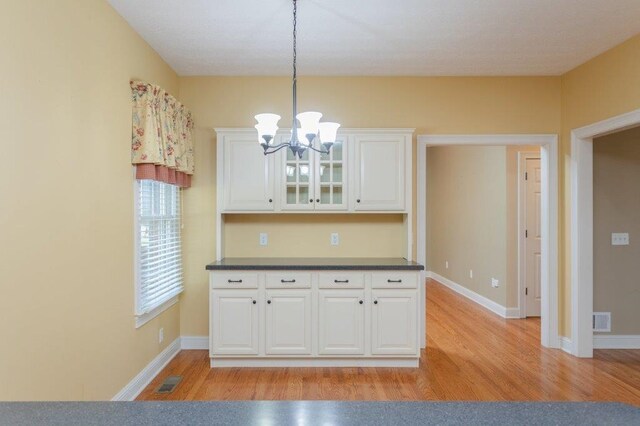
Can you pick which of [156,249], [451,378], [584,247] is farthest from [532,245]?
[156,249]

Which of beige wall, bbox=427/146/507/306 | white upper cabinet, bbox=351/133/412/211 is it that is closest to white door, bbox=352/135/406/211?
white upper cabinet, bbox=351/133/412/211

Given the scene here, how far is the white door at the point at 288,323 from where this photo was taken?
3322 millimetres

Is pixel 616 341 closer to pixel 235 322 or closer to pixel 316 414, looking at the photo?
pixel 235 322

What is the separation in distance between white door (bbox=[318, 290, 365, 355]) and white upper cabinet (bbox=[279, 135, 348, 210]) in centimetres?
86

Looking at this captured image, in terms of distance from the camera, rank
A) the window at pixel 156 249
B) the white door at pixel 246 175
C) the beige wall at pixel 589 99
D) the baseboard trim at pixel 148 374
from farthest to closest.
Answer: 1. the white door at pixel 246 175
2. the beige wall at pixel 589 99
3. the window at pixel 156 249
4. the baseboard trim at pixel 148 374

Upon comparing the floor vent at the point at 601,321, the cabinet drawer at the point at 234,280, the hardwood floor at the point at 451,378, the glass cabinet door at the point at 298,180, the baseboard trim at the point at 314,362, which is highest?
the glass cabinet door at the point at 298,180

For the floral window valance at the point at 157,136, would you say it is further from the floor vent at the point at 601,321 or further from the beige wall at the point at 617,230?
the floor vent at the point at 601,321

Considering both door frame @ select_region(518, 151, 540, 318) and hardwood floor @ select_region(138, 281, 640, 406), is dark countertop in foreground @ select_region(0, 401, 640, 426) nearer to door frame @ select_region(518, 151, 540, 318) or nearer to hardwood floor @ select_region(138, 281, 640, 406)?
hardwood floor @ select_region(138, 281, 640, 406)

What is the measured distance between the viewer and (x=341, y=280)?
3334 millimetres

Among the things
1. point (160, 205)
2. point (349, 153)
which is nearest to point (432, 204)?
point (349, 153)

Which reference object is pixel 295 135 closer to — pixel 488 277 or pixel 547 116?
pixel 547 116

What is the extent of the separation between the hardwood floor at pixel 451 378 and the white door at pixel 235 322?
0.64ft

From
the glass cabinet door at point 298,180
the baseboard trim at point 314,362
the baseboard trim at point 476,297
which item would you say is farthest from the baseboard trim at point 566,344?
the glass cabinet door at point 298,180

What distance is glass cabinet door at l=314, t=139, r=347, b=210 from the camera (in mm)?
3590
